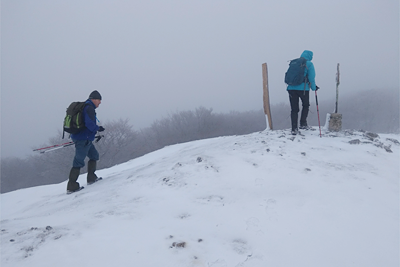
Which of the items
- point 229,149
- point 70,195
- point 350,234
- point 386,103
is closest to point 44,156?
point 70,195

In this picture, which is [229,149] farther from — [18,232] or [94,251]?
[18,232]

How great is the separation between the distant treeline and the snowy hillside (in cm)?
2710

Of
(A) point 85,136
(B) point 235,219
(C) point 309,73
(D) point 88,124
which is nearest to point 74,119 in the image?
(D) point 88,124

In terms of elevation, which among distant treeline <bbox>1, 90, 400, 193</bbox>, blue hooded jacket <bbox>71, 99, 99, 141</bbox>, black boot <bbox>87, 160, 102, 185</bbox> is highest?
blue hooded jacket <bbox>71, 99, 99, 141</bbox>

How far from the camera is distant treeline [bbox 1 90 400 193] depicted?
32125 millimetres

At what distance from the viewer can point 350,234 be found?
2318 mm

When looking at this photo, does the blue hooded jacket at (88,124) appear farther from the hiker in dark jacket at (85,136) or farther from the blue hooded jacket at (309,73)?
the blue hooded jacket at (309,73)

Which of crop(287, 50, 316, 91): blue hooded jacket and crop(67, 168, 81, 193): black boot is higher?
crop(287, 50, 316, 91): blue hooded jacket

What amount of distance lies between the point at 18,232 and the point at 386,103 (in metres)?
63.5

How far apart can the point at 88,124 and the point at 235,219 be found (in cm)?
344

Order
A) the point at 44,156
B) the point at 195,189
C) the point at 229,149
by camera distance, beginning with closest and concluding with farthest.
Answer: the point at 195,189
the point at 229,149
the point at 44,156

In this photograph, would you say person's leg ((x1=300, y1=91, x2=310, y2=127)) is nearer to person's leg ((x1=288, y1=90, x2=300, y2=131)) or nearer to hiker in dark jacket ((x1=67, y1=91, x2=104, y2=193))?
person's leg ((x1=288, y1=90, x2=300, y2=131))

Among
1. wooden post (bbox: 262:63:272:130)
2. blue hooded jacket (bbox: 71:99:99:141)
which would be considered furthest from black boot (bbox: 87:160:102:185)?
wooden post (bbox: 262:63:272:130)

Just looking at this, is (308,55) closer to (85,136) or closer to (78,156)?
(85,136)
